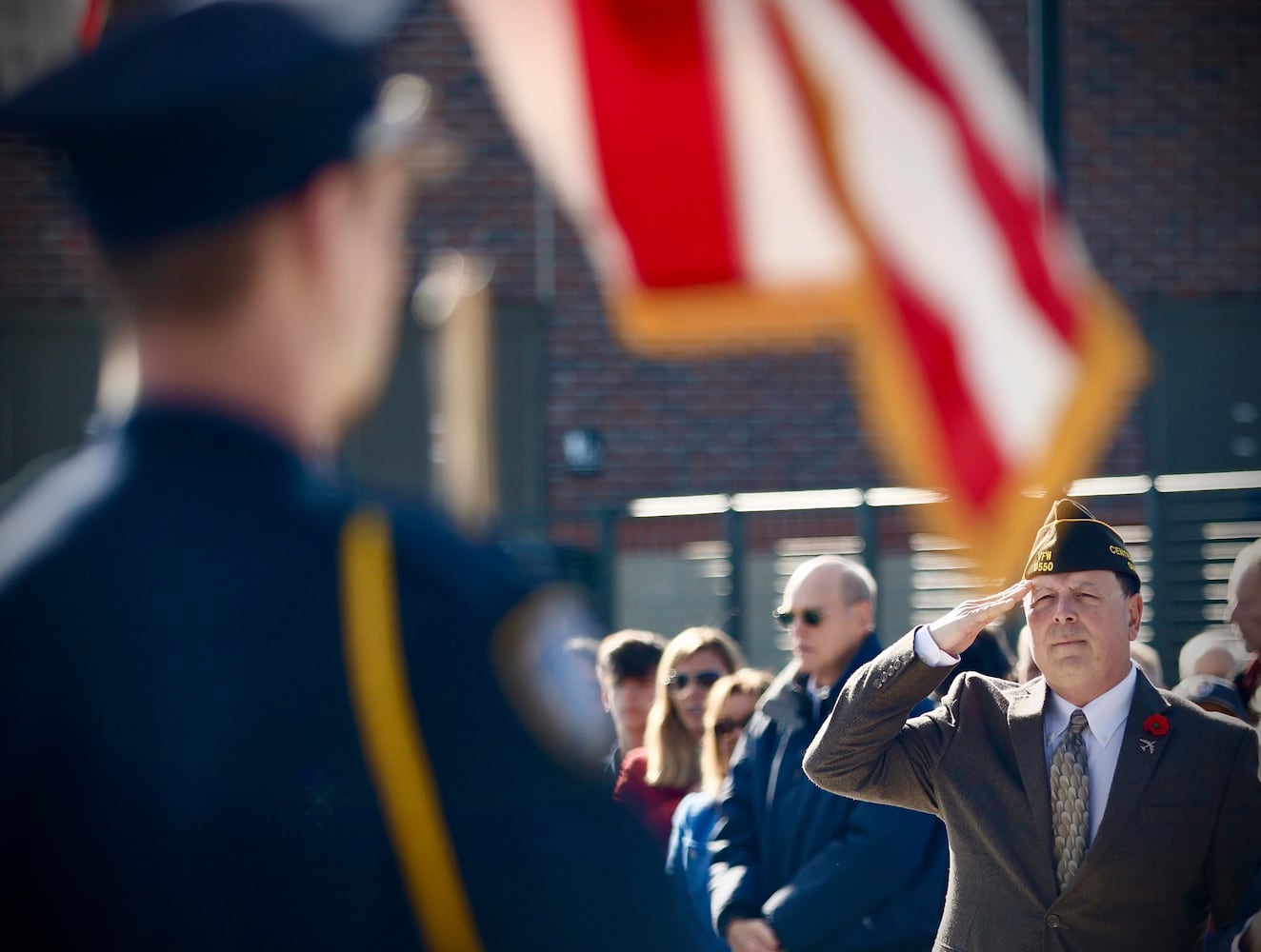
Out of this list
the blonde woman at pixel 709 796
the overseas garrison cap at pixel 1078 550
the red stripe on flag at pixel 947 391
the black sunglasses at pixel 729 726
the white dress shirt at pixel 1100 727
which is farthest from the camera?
the black sunglasses at pixel 729 726

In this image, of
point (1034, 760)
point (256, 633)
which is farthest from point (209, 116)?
point (1034, 760)

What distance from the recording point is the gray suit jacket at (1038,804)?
132 inches

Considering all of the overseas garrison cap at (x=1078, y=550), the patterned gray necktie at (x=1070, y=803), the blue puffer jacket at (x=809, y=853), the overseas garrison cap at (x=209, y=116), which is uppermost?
the overseas garrison cap at (x=209, y=116)

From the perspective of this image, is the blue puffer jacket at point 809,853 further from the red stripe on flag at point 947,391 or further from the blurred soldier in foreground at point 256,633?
the blurred soldier in foreground at point 256,633

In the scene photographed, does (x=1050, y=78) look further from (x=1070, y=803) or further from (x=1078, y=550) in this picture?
(x=1070, y=803)

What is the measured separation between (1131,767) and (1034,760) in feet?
0.66

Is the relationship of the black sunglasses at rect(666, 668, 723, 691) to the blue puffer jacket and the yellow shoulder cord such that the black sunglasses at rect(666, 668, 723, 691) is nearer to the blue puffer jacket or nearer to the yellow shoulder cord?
the blue puffer jacket

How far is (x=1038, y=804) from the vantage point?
3.46 metres

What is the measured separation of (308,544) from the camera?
3.79 ft

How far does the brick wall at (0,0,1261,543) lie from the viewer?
1239 centimetres

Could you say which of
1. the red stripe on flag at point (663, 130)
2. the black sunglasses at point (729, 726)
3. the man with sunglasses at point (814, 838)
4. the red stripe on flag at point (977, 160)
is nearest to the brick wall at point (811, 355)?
the black sunglasses at point (729, 726)

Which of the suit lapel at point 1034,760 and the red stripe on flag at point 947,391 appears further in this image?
the red stripe on flag at point 947,391

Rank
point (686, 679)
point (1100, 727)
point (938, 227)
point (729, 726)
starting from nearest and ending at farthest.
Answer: point (1100, 727), point (938, 227), point (729, 726), point (686, 679)

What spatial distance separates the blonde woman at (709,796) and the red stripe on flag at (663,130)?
1.56 m
